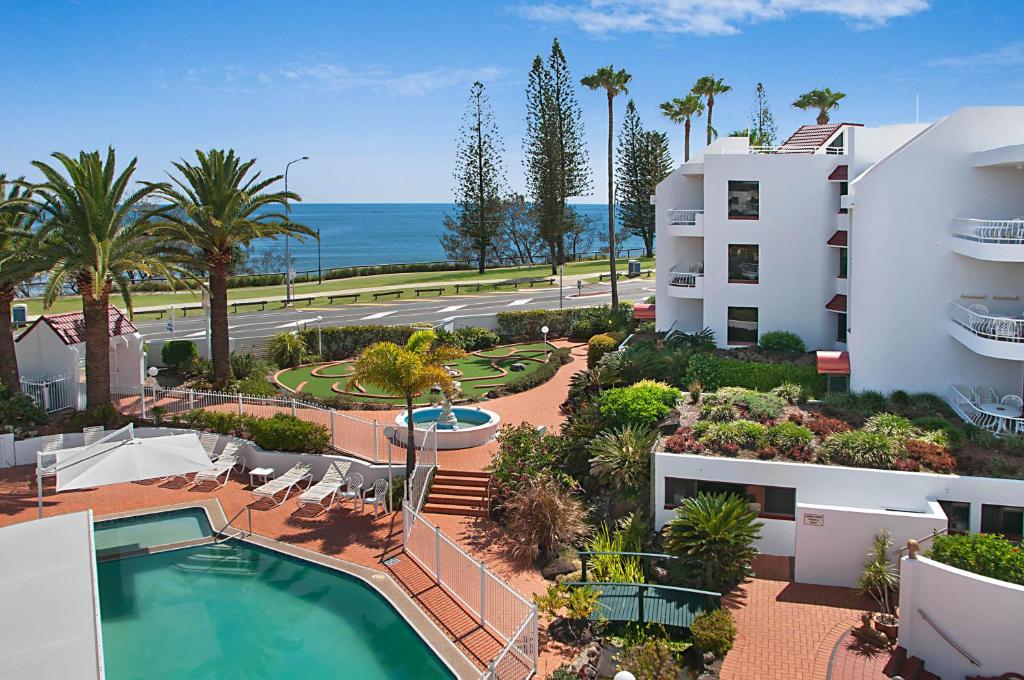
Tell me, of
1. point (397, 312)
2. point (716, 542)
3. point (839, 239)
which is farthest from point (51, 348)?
point (839, 239)

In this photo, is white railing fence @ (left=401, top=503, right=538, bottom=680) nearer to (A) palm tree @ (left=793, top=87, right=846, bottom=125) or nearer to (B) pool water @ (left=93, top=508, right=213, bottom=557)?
(B) pool water @ (left=93, top=508, right=213, bottom=557)

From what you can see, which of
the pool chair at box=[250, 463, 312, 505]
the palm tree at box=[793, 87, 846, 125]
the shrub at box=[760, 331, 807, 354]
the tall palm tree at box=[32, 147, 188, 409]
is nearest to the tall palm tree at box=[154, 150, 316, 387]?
the tall palm tree at box=[32, 147, 188, 409]

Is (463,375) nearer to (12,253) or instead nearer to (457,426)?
(457,426)

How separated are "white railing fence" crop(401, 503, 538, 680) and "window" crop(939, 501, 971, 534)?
9287 millimetres

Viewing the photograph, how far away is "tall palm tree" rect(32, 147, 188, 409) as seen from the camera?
25734 mm

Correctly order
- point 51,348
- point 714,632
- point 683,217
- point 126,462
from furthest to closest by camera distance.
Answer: point 683,217, point 51,348, point 126,462, point 714,632

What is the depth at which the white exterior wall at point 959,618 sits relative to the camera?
13.7 meters

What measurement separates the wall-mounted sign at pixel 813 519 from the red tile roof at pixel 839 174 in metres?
14.0

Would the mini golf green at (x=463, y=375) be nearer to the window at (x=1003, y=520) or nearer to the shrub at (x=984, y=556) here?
the window at (x=1003, y=520)

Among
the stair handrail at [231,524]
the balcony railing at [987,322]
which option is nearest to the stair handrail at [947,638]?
the balcony railing at [987,322]

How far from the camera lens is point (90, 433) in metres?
25.0

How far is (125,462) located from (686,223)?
67.9 ft

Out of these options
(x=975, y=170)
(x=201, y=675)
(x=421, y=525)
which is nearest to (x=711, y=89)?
(x=975, y=170)

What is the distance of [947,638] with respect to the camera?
14.1m
